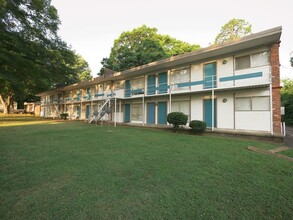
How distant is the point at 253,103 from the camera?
10344 mm

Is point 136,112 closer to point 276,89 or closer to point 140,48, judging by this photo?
point 276,89

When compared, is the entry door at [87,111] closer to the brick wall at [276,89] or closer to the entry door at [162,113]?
the entry door at [162,113]

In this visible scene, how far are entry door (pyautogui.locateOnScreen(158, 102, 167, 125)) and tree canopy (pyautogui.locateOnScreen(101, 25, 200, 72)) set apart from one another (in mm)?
11352

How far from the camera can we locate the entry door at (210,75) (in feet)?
39.5

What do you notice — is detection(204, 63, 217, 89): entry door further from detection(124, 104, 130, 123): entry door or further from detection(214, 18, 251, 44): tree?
detection(214, 18, 251, 44): tree

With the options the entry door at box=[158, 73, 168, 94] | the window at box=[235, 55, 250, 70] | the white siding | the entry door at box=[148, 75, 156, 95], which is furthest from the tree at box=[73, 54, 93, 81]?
the window at box=[235, 55, 250, 70]

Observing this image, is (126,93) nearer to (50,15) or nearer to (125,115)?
(125,115)

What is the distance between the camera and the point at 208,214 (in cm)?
250

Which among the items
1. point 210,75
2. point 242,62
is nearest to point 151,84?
point 210,75

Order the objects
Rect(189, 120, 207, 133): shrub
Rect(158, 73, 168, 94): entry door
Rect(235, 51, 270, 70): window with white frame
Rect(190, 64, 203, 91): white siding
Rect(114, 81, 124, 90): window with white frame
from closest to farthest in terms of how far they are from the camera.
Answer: Rect(235, 51, 270, 70): window with white frame < Rect(189, 120, 207, 133): shrub < Rect(190, 64, 203, 91): white siding < Rect(158, 73, 168, 94): entry door < Rect(114, 81, 124, 90): window with white frame

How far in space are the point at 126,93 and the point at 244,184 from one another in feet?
52.7

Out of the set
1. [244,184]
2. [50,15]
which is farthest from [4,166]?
[50,15]

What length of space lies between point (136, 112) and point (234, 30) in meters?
23.1

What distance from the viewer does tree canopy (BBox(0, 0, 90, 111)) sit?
610 inches
